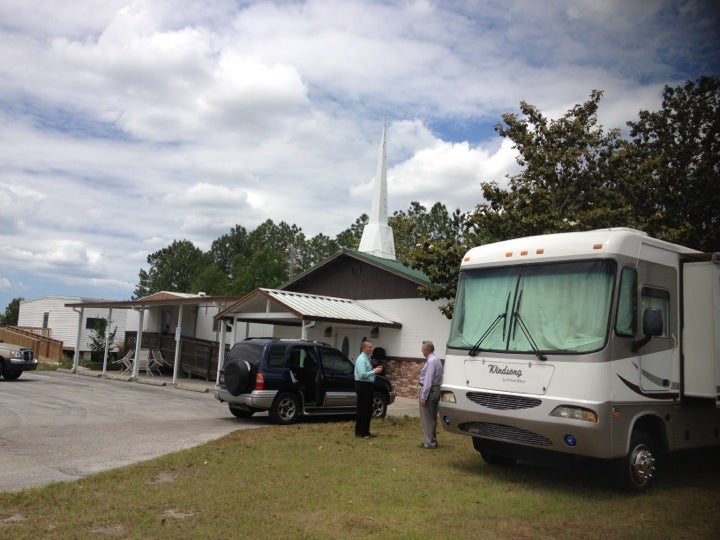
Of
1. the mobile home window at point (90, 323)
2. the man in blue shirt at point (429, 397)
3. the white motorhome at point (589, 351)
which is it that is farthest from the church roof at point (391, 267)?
the mobile home window at point (90, 323)

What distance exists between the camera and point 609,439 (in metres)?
7.48

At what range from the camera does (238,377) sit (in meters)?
13.3

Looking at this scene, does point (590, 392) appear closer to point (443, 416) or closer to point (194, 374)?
point (443, 416)

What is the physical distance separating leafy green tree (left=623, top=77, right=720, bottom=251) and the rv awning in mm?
9334

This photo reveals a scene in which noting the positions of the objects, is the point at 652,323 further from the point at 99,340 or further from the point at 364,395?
the point at 99,340

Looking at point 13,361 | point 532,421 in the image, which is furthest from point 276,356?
point 13,361

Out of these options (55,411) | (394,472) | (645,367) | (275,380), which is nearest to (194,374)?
(55,411)

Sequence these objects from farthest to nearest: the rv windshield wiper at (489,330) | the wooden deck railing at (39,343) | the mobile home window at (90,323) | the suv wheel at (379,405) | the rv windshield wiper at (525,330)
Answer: the mobile home window at (90,323), the wooden deck railing at (39,343), the suv wheel at (379,405), the rv windshield wiper at (489,330), the rv windshield wiper at (525,330)

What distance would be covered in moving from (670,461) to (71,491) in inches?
341

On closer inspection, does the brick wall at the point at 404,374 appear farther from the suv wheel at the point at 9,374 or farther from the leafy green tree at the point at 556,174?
A: the suv wheel at the point at 9,374

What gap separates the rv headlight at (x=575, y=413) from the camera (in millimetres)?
7441

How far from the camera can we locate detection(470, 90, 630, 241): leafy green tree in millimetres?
20266

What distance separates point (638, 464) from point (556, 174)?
48.4ft

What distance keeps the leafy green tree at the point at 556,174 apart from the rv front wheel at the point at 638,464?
12196 mm
